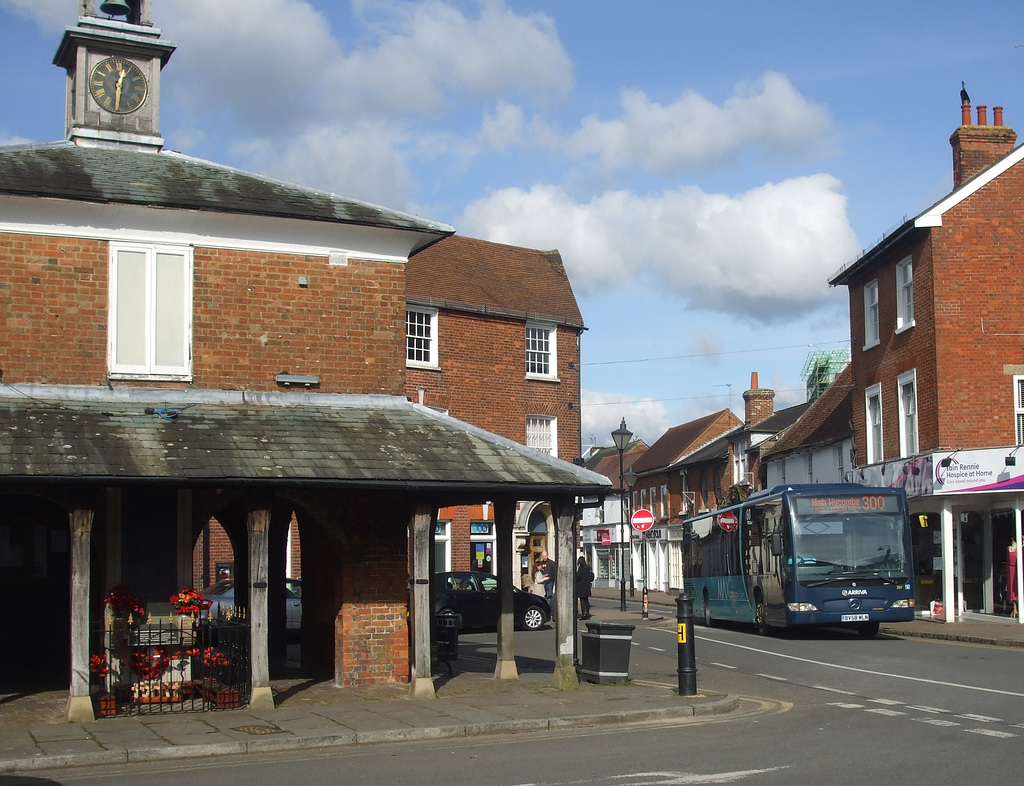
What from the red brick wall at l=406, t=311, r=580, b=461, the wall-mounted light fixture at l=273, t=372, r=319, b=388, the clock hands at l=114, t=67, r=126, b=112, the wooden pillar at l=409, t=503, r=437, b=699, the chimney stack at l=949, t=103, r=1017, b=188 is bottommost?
Result: the wooden pillar at l=409, t=503, r=437, b=699

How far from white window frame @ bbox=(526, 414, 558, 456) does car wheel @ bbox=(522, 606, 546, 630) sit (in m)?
9.05

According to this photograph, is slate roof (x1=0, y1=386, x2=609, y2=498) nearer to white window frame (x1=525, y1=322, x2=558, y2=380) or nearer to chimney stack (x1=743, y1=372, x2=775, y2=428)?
white window frame (x1=525, y1=322, x2=558, y2=380)

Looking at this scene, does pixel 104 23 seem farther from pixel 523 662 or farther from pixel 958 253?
pixel 958 253

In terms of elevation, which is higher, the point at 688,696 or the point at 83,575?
the point at 83,575

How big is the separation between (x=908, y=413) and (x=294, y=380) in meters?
20.2

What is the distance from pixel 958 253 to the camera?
2853cm

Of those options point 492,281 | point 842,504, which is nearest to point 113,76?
point 842,504

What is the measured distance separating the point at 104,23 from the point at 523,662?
12.4 m

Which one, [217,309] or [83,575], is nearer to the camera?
[83,575]

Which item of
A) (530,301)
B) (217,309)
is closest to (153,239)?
(217,309)

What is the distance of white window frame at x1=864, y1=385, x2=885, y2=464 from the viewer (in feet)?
107

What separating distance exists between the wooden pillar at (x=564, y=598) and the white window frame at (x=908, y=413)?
17.7 m

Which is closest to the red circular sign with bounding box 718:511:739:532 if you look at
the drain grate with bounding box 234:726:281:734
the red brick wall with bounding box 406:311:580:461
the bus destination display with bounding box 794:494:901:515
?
the bus destination display with bounding box 794:494:901:515

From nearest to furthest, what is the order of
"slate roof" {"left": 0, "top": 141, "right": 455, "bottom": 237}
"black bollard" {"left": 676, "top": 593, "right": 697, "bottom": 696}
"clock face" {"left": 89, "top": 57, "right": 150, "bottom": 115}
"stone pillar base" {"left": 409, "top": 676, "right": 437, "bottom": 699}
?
"black bollard" {"left": 676, "top": 593, "right": 697, "bottom": 696}
"stone pillar base" {"left": 409, "top": 676, "right": 437, "bottom": 699}
"slate roof" {"left": 0, "top": 141, "right": 455, "bottom": 237}
"clock face" {"left": 89, "top": 57, "right": 150, "bottom": 115}
